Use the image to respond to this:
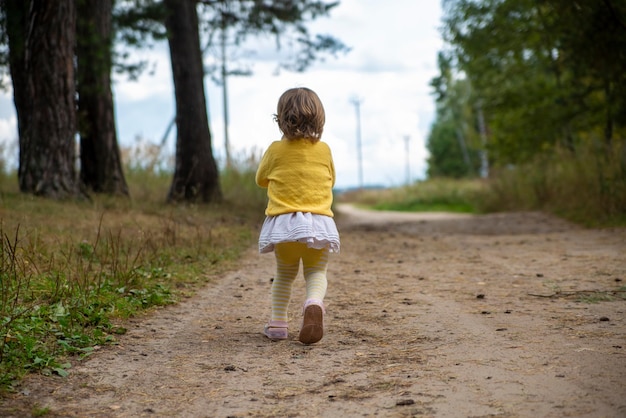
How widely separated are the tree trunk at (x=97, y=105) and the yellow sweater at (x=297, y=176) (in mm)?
9129

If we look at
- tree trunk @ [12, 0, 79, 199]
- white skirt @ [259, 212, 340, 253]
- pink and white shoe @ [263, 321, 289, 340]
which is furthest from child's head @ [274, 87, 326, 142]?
tree trunk @ [12, 0, 79, 199]

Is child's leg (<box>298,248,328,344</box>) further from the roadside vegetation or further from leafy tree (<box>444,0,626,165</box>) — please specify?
leafy tree (<box>444,0,626,165</box>)

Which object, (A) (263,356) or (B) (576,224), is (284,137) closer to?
(A) (263,356)

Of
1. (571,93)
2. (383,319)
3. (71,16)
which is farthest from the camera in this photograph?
(571,93)

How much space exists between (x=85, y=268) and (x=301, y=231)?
9.23 ft

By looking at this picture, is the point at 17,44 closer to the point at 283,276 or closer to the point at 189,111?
the point at 189,111

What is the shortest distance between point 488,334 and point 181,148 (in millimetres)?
12078

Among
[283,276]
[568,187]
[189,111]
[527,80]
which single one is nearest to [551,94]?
[527,80]

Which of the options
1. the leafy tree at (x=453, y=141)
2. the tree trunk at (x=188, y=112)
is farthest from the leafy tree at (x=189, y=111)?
the leafy tree at (x=453, y=141)

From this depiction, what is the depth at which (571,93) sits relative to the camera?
1948 cm

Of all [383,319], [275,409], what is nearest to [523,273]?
[383,319]

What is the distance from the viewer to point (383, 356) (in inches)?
173

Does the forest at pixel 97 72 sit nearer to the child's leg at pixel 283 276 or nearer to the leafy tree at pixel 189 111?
the leafy tree at pixel 189 111

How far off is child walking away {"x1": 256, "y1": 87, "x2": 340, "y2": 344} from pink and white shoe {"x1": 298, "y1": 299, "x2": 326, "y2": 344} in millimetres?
132
